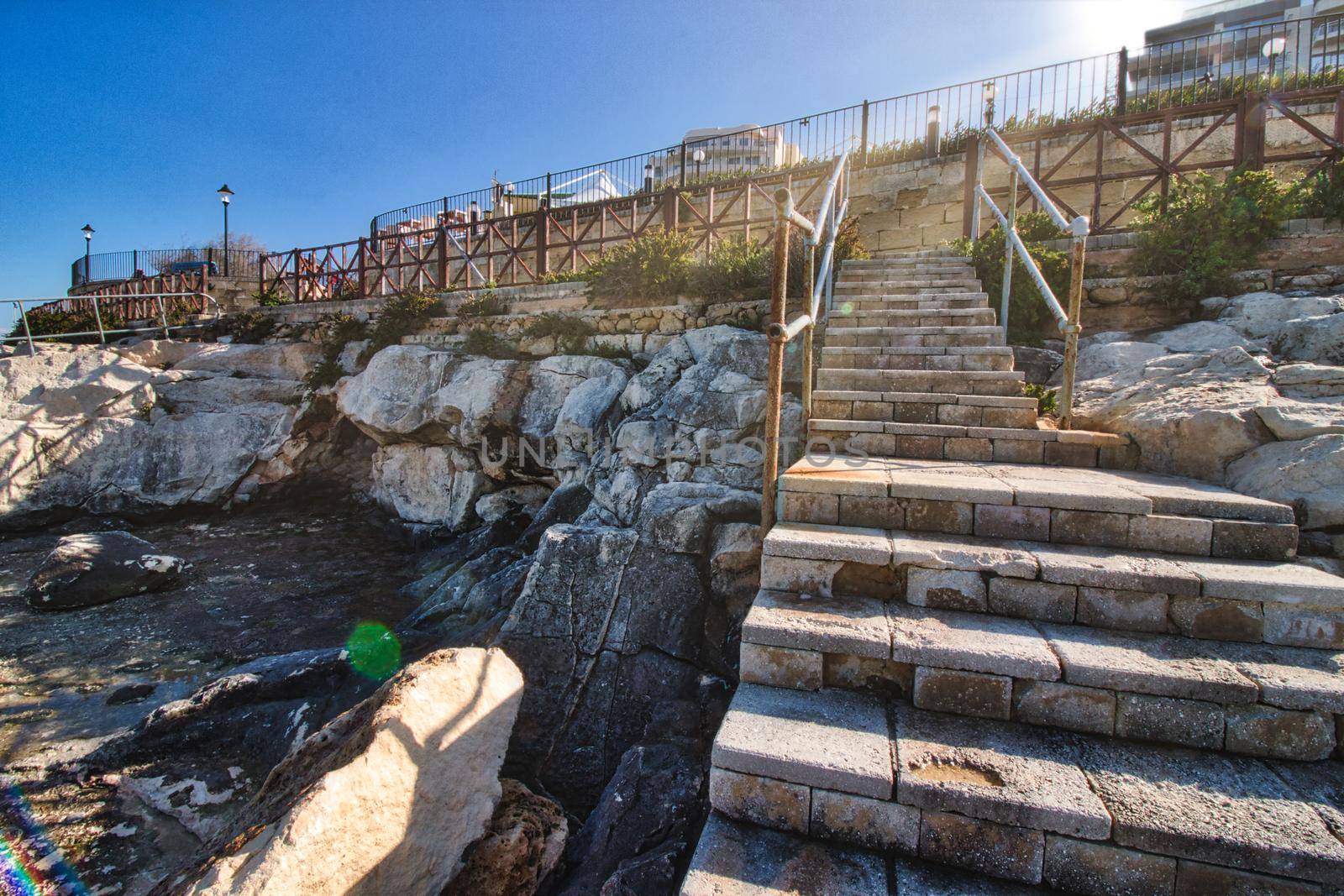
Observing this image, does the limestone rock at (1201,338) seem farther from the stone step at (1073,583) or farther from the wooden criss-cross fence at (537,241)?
the wooden criss-cross fence at (537,241)

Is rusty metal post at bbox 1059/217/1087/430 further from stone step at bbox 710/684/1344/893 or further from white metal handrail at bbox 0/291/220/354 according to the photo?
white metal handrail at bbox 0/291/220/354

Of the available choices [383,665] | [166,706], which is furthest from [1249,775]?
[166,706]

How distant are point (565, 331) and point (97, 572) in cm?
683

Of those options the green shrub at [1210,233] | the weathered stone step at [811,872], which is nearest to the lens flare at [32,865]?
the weathered stone step at [811,872]

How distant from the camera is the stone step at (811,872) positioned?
1.66m

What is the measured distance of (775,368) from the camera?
2949 mm

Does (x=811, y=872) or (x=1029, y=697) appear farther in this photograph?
(x=1029, y=697)

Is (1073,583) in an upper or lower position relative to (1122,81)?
lower

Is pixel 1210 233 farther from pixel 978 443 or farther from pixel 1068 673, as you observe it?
pixel 1068 673

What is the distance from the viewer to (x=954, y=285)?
20.1 feet

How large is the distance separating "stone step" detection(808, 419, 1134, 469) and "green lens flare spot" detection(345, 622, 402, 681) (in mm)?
4044

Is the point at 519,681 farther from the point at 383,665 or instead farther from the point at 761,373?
the point at 761,373

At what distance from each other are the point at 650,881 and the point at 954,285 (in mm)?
5887

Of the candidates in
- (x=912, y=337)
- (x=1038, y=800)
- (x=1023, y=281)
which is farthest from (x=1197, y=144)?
(x=1038, y=800)
